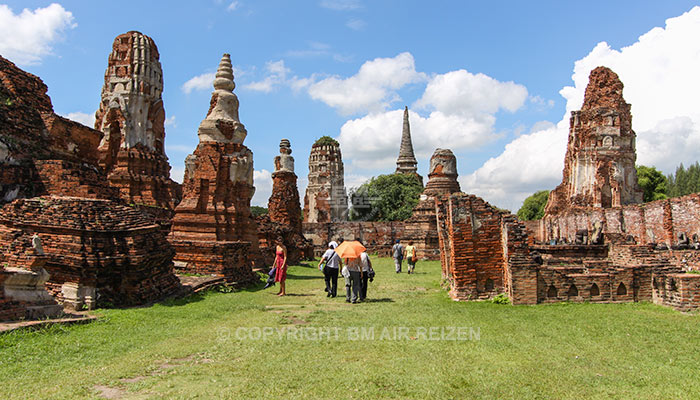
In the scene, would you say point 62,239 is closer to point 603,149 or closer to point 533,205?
point 603,149

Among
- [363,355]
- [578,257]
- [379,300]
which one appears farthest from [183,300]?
[578,257]

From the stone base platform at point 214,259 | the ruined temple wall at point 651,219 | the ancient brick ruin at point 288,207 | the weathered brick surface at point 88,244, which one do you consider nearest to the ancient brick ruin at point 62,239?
the weathered brick surface at point 88,244

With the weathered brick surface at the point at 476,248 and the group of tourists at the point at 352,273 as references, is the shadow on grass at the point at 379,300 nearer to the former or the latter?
the group of tourists at the point at 352,273

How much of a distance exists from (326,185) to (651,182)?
1145 inches

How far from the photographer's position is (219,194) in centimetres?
1282

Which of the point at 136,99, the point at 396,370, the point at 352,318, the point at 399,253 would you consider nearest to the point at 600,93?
the point at 399,253

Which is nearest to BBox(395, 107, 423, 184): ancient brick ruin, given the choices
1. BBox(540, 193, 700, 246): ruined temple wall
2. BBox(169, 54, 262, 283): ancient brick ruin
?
BBox(540, 193, 700, 246): ruined temple wall

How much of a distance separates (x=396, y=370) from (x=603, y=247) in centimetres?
1191

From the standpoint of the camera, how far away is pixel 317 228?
3094 cm

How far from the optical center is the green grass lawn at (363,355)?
154 inches

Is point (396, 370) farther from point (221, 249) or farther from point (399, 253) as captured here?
point (399, 253)

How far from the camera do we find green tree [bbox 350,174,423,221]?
4369 cm

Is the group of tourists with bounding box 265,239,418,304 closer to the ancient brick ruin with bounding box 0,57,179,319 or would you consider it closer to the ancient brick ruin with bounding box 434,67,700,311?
the ancient brick ruin with bounding box 434,67,700,311

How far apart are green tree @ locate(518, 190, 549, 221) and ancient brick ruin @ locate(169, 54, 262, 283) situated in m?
46.7
